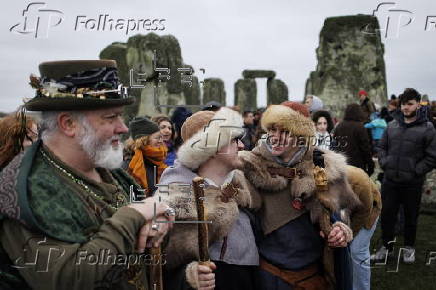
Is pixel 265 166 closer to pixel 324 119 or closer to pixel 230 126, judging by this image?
pixel 230 126

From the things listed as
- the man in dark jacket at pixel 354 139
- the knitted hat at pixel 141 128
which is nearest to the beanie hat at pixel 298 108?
the knitted hat at pixel 141 128

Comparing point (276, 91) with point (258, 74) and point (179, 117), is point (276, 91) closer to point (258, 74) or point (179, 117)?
point (258, 74)

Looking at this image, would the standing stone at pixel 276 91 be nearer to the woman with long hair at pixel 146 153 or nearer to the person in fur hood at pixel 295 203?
the woman with long hair at pixel 146 153

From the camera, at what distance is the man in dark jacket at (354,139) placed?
6438 mm

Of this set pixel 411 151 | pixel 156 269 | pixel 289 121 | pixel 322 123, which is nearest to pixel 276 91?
pixel 322 123

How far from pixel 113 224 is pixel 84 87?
1.98 ft

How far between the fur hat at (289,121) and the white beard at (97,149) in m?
1.25

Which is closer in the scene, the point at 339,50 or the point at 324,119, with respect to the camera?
the point at 324,119

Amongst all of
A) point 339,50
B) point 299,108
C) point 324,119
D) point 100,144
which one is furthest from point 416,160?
point 339,50

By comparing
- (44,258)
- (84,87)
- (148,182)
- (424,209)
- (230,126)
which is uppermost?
(84,87)

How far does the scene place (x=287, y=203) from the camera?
2.78m

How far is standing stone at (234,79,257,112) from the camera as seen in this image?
28.4 meters

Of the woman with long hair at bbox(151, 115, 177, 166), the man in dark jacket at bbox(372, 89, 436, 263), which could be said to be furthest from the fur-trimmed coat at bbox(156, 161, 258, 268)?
the man in dark jacket at bbox(372, 89, 436, 263)

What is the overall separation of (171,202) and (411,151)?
4.03m
